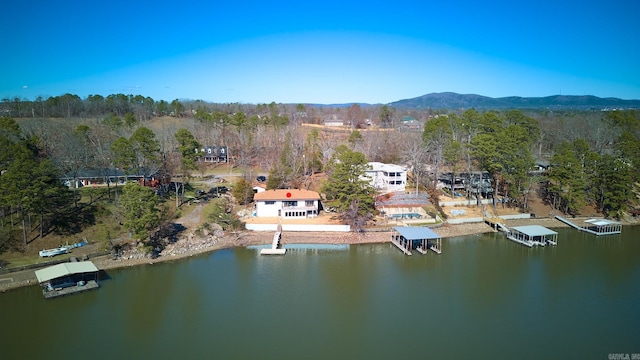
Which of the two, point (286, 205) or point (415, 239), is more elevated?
point (286, 205)

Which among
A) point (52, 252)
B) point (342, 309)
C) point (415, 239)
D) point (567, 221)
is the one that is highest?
point (52, 252)

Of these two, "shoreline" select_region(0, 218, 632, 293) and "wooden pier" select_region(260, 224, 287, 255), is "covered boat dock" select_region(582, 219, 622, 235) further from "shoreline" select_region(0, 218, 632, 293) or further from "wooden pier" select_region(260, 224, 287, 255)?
"wooden pier" select_region(260, 224, 287, 255)

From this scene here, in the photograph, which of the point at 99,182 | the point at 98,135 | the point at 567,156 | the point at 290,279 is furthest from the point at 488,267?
the point at 98,135

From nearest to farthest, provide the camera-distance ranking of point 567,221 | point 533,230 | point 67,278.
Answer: point 67,278 < point 533,230 < point 567,221

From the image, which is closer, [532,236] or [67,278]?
[67,278]

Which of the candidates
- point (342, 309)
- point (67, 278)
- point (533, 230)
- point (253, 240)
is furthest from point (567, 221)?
point (67, 278)

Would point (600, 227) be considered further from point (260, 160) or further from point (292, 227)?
point (260, 160)
